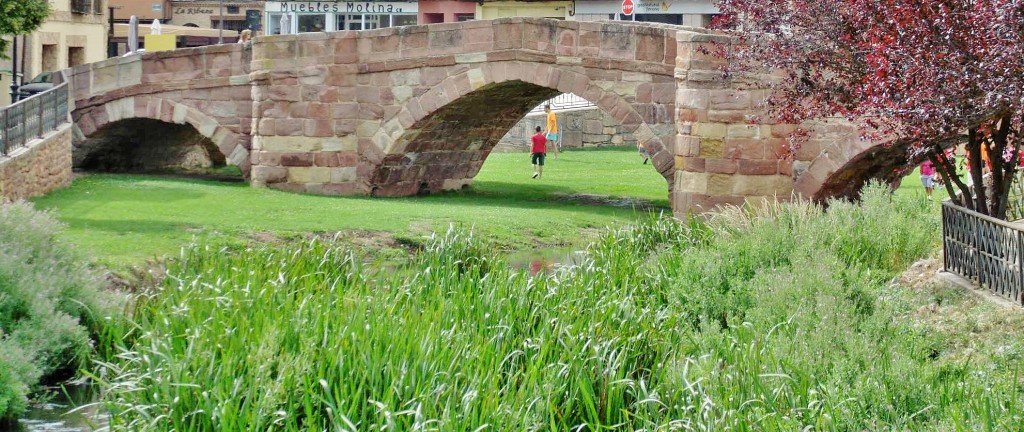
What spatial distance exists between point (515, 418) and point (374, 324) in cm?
160

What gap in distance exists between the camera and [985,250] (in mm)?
10922

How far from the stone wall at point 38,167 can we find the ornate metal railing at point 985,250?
902 centimetres

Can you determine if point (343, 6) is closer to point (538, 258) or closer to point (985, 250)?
point (538, 258)

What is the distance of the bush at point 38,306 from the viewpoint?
10.7 m

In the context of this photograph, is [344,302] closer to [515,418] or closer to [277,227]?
[515,418]

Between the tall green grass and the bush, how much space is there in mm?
372

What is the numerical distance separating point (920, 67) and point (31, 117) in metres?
11.0

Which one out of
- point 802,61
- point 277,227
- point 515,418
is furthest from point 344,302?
point 277,227

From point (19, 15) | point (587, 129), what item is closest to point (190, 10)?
point (587, 129)

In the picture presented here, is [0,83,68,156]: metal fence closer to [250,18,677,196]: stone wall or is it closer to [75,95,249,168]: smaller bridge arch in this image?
[75,95,249,168]: smaller bridge arch

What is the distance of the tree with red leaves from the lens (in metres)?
10.2

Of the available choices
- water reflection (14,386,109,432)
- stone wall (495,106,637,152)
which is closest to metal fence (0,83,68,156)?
water reflection (14,386,109,432)

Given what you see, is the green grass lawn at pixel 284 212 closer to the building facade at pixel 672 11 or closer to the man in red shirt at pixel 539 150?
the man in red shirt at pixel 539 150

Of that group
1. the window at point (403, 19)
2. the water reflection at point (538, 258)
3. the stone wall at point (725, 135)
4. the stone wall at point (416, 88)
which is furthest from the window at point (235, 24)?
the stone wall at point (725, 135)
